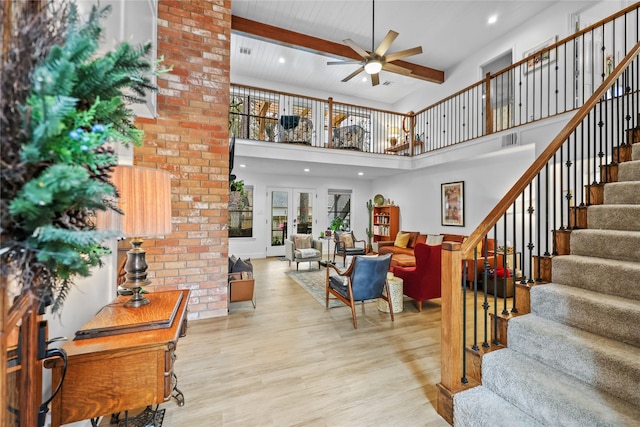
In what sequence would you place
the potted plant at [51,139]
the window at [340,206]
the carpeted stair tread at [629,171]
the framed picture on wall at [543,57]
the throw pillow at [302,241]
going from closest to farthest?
1. the potted plant at [51,139]
2. the carpeted stair tread at [629,171]
3. the framed picture on wall at [543,57]
4. the throw pillow at [302,241]
5. the window at [340,206]

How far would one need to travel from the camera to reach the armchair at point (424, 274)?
3512 mm

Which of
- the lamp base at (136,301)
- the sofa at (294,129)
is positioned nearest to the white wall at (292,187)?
the sofa at (294,129)

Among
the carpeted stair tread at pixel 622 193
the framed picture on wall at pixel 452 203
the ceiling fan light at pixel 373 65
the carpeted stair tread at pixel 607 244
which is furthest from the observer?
the framed picture on wall at pixel 452 203

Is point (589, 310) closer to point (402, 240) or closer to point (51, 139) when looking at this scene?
point (51, 139)

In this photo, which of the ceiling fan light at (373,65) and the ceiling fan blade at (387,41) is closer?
the ceiling fan blade at (387,41)

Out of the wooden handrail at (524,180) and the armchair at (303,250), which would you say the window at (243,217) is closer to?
the armchair at (303,250)

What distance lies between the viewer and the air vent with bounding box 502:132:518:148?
4.44 m

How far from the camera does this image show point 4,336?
2.02 feet

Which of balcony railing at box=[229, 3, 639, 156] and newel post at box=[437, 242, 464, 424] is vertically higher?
balcony railing at box=[229, 3, 639, 156]

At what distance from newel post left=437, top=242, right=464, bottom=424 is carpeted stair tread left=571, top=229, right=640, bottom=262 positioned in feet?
3.96

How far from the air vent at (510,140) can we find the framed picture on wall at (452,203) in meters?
1.51

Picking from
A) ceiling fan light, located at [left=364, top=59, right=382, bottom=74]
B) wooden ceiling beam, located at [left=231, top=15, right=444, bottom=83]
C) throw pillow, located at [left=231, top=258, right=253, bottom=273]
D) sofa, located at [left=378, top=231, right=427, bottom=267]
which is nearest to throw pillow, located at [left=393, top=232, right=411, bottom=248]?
sofa, located at [left=378, top=231, right=427, bottom=267]

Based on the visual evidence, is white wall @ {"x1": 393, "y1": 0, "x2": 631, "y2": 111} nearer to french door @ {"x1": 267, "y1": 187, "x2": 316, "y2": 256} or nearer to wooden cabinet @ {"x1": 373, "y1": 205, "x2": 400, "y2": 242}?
wooden cabinet @ {"x1": 373, "y1": 205, "x2": 400, "y2": 242}

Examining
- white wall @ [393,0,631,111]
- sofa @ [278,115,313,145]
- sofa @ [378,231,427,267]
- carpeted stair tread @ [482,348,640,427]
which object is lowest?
carpeted stair tread @ [482,348,640,427]
